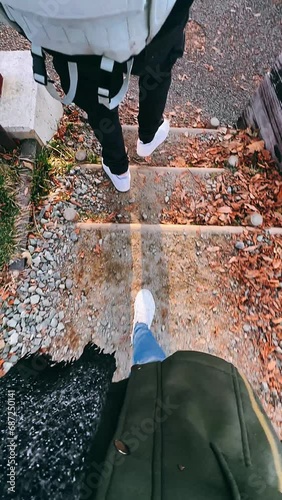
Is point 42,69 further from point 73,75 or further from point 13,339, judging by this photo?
point 13,339

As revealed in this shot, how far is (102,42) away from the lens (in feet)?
3.50

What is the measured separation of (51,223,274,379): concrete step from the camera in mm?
2242

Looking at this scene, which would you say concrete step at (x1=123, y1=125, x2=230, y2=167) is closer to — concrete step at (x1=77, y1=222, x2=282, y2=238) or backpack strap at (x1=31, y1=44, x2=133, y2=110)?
concrete step at (x1=77, y1=222, x2=282, y2=238)

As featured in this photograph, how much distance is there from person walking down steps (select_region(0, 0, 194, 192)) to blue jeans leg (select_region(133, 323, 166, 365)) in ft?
3.83

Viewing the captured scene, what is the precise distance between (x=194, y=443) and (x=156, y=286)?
138 centimetres

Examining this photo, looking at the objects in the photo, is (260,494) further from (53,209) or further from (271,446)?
(53,209)

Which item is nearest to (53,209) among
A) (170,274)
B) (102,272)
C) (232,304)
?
(102,272)

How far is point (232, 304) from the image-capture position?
7.69ft

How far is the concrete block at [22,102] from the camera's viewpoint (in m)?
2.50

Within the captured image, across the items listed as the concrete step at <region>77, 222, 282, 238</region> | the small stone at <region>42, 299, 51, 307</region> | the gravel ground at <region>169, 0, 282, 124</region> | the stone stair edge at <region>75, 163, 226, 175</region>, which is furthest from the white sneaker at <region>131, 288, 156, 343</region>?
the gravel ground at <region>169, 0, 282, 124</region>

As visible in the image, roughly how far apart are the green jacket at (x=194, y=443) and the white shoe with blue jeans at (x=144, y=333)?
67cm

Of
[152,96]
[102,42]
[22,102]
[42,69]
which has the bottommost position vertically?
[22,102]

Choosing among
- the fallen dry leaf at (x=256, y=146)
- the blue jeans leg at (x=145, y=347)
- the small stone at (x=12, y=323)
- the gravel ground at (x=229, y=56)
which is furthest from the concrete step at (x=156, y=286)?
the gravel ground at (x=229, y=56)

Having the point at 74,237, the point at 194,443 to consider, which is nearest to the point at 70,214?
the point at 74,237
